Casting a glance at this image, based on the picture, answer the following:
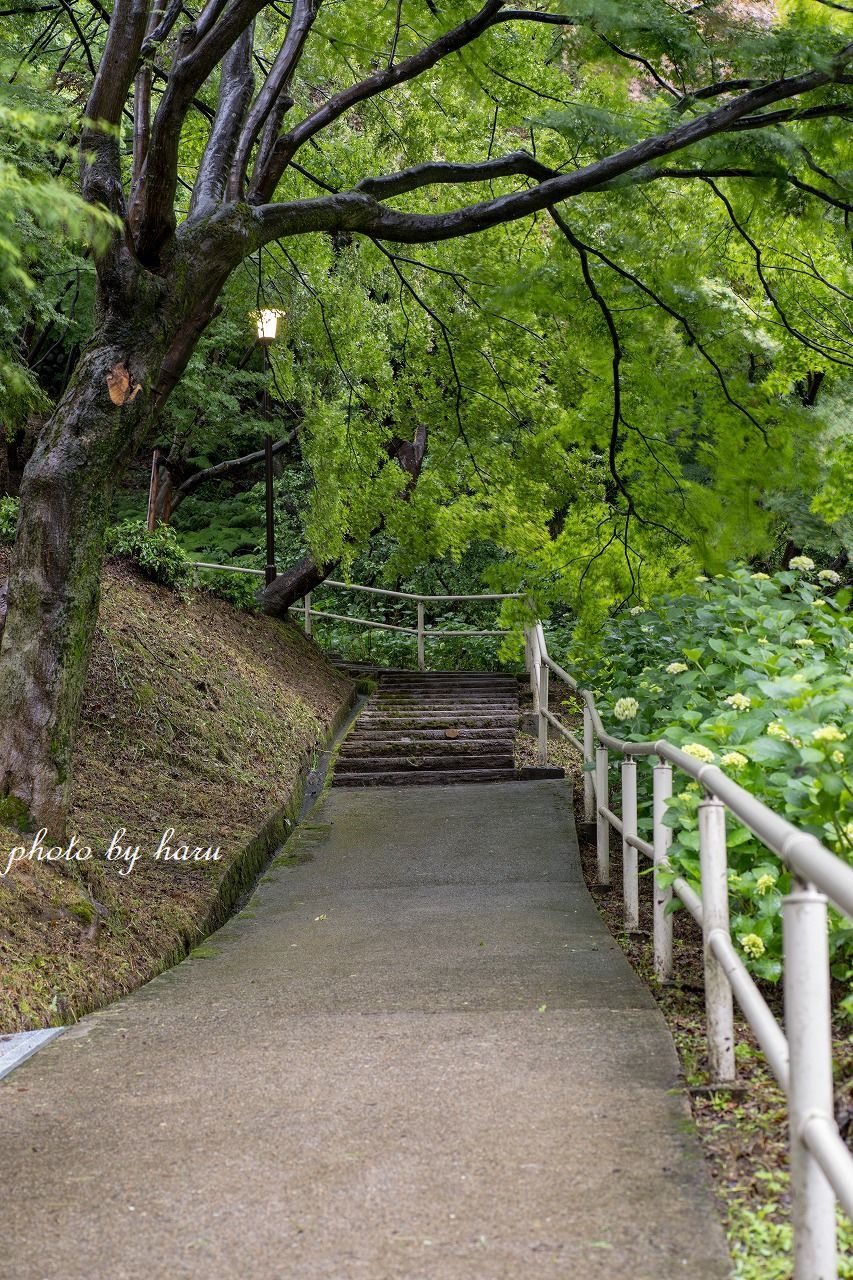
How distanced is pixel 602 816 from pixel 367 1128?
4376 millimetres

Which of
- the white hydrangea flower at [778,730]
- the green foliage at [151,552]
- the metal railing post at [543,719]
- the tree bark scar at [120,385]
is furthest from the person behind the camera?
the metal railing post at [543,719]

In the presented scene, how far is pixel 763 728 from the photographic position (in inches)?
156

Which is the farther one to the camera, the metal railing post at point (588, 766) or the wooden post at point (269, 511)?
the wooden post at point (269, 511)

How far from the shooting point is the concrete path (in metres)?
2.16

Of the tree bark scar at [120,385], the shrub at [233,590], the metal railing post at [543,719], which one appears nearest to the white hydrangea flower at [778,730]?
the tree bark scar at [120,385]

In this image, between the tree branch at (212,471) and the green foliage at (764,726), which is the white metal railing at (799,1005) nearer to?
the green foliage at (764,726)

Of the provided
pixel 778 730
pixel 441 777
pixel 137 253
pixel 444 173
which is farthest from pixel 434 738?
pixel 778 730

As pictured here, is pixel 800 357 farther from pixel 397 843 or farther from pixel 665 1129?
pixel 665 1129

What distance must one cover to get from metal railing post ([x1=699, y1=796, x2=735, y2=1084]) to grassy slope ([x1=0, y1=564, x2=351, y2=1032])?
2619 mm

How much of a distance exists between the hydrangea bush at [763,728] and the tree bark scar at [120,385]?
3.12m

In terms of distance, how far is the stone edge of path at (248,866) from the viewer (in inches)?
157

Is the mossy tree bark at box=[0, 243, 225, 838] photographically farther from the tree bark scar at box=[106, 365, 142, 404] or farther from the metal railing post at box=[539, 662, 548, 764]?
the metal railing post at box=[539, 662, 548, 764]

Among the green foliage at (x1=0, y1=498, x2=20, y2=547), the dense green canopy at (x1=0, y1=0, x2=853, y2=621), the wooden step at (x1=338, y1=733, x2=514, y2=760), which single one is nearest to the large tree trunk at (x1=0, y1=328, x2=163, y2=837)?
the dense green canopy at (x1=0, y1=0, x2=853, y2=621)

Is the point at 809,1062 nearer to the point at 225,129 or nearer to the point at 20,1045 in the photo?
the point at 20,1045
